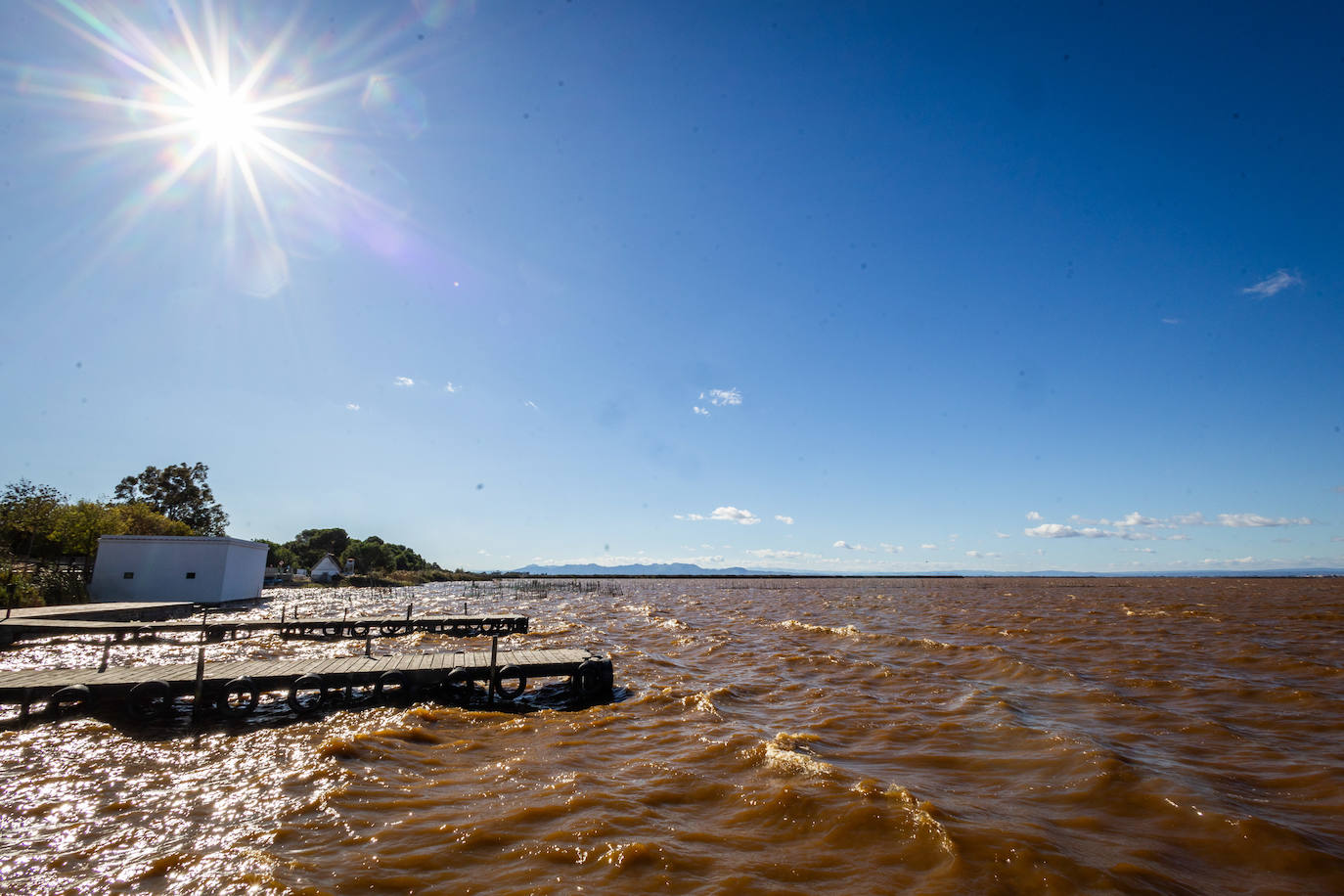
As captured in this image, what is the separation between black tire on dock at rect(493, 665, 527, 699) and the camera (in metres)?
15.4

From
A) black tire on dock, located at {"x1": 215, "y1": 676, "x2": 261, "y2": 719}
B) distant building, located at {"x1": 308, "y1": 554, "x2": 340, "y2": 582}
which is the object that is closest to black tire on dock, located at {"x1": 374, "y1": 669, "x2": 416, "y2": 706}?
black tire on dock, located at {"x1": 215, "y1": 676, "x2": 261, "y2": 719}

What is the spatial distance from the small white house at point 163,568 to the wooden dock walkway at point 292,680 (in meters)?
25.7

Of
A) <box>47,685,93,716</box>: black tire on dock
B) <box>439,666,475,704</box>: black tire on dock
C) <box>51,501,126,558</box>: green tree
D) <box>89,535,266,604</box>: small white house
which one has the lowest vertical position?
<box>439,666,475,704</box>: black tire on dock

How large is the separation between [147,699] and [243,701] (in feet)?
7.63

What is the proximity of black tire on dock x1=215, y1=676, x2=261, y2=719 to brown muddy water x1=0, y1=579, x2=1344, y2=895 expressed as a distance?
0.60 metres

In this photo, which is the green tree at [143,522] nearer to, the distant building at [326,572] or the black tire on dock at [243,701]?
the distant building at [326,572]

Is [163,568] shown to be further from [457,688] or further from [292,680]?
[457,688]

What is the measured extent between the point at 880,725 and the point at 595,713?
22.6 feet

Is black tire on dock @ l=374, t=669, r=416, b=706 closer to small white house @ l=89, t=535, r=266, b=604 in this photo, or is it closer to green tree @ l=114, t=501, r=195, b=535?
small white house @ l=89, t=535, r=266, b=604

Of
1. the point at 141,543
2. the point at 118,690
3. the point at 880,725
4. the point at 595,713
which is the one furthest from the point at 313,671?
the point at 141,543

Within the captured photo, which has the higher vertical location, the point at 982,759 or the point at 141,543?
the point at 141,543

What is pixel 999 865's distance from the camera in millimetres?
6785

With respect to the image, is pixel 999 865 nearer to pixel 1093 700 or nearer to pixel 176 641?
pixel 1093 700

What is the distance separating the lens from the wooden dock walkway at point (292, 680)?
12836 mm
